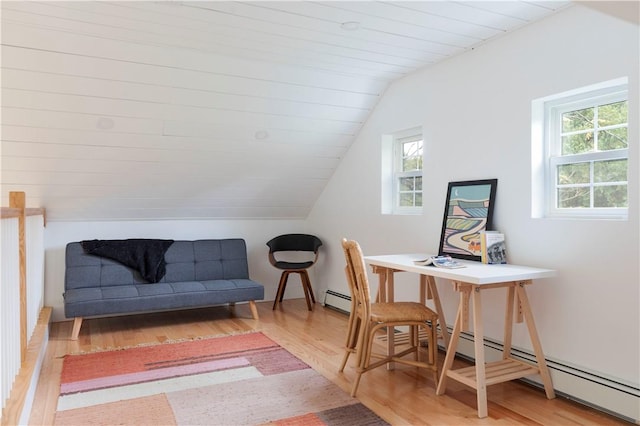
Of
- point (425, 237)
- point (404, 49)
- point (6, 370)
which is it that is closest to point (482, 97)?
point (404, 49)

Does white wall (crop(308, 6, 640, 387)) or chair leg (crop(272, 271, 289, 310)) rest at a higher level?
white wall (crop(308, 6, 640, 387))

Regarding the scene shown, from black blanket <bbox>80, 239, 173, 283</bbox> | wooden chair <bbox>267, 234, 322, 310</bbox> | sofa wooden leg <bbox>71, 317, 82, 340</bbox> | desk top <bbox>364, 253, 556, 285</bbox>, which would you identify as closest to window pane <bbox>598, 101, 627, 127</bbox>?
desk top <bbox>364, 253, 556, 285</bbox>

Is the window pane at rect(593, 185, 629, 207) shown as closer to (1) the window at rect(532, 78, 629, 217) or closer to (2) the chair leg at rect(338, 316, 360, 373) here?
(1) the window at rect(532, 78, 629, 217)

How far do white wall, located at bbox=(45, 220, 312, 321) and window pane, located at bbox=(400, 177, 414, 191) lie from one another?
5.39ft

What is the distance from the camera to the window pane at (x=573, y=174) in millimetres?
2823

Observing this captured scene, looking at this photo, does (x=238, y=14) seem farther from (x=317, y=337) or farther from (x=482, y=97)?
(x=317, y=337)

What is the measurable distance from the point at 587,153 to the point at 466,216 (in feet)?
2.74

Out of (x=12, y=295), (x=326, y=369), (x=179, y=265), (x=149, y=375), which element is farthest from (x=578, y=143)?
(x=179, y=265)

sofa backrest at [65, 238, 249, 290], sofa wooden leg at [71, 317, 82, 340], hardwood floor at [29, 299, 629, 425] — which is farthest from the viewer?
sofa backrest at [65, 238, 249, 290]

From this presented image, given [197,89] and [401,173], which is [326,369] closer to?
[401,173]

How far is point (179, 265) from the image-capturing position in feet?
15.8

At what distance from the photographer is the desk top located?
252 cm

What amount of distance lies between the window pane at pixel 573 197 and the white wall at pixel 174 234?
3.04m

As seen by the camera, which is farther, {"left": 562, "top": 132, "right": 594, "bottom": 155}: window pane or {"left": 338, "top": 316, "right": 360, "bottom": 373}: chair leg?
{"left": 338, "top": 316, "right": 360, "bottom": 373}: chair leg
